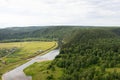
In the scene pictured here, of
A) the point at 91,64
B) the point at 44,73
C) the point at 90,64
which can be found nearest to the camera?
the point at 44,73

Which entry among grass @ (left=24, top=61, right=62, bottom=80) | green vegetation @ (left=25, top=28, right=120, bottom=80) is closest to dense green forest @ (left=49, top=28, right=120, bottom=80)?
green vegetation @ (left=25, top=28, right=120, bottom=80)

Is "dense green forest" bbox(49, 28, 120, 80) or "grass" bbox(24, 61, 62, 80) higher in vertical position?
A: "dense green forest" bbox(49, 28, 120, 80)

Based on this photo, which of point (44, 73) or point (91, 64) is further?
point (91, 64)

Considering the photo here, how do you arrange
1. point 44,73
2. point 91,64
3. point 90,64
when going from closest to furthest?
1. point 44,73
2. point 90,64
3. point 91,64

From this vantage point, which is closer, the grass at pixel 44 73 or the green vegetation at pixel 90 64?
the green vegetation at pixel 90 64

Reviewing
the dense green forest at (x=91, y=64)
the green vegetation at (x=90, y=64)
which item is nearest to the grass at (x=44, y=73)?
the green vegetation at (x=90, y=64)

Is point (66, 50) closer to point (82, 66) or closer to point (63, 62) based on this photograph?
point (63, 62)

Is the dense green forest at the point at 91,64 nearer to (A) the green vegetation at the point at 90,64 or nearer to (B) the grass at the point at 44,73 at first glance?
(A) the green vegetation at the point at 90,64

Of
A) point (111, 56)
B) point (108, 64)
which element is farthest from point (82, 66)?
point (111, 56)

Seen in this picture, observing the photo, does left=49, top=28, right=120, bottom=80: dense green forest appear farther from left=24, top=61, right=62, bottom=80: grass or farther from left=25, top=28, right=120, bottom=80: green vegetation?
left=24, top=61, right=62, bottom=80: grass

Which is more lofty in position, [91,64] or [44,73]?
[91,64]

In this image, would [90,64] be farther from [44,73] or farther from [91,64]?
[44,73]

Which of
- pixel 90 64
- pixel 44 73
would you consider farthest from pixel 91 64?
pixel 44 73
